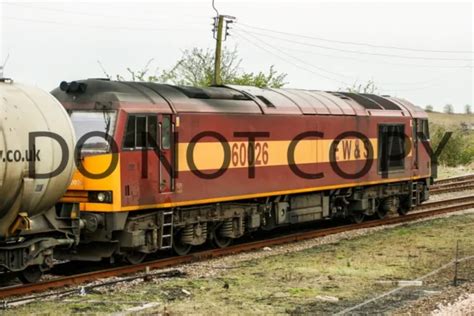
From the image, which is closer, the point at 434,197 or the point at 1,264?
the point at 1,264

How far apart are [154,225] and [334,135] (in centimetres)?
678

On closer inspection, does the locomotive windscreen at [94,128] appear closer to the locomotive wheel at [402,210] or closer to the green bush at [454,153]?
the locomotive wheel at [402,210]

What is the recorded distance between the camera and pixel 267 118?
55.6ft

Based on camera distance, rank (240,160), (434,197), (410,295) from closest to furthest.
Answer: (410,295) < (240,160) < (434,197)

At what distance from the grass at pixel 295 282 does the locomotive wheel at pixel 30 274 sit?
1422mm

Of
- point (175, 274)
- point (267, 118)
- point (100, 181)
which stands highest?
point (267, 118)

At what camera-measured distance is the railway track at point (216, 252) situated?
11766 mm

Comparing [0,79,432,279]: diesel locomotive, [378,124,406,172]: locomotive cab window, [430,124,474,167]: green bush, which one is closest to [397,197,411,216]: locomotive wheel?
[378,124,406,172]: locomotive cab window

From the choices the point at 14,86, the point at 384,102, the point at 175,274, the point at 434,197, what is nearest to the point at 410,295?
the point at 175,274

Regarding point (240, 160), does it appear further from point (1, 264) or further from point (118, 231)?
point (1, 264)

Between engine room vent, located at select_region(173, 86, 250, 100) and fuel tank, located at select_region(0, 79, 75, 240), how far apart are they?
13.2 feet

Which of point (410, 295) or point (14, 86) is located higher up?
point (14, 86)

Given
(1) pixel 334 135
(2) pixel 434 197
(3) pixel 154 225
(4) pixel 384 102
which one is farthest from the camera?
(2) pixel 434 197

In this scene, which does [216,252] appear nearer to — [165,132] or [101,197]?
[165,132]
